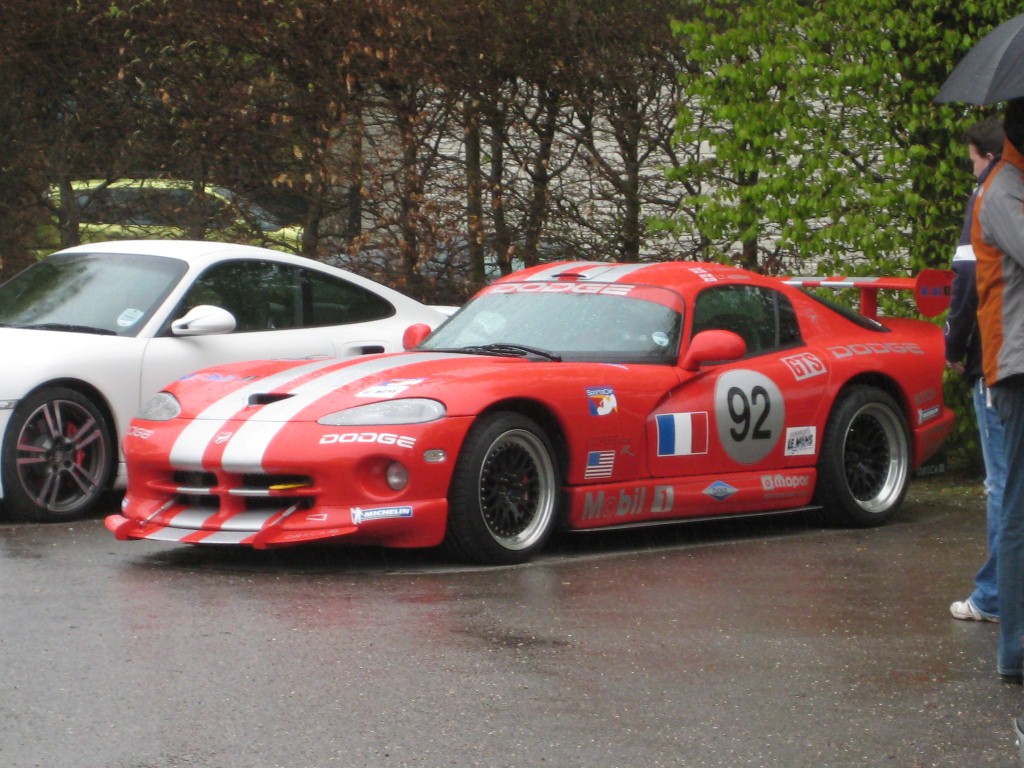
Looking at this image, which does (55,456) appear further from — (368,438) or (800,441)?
(800,441)

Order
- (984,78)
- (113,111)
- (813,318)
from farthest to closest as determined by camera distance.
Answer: (113,111)
(813,318)
(984,78)

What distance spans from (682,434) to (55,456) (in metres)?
3.09

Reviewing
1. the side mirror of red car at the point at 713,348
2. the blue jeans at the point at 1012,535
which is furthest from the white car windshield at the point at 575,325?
the blue jeans at the point at 1012,535

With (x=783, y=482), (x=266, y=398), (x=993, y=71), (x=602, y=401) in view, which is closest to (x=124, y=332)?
(x=266, y=398)

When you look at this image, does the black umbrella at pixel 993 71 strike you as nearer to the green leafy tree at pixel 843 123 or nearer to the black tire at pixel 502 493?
the black tire at pixel 502 493

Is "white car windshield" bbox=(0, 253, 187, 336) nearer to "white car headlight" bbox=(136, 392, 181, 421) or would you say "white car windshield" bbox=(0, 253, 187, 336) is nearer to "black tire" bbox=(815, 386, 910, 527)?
"white car headlight" bbox=(136, 392, 181, 421)

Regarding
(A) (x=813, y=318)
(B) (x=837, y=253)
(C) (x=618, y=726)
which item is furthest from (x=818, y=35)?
(C) (x=618, y=726)

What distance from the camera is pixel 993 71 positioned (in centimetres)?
514

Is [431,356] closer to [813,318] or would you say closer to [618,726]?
[813,318]

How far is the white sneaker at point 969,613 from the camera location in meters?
6.15

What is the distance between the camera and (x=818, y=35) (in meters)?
10.6

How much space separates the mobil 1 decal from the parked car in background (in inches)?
297

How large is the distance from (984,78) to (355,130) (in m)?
10.1

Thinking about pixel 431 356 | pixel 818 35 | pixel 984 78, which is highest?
pixel 818 35
